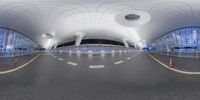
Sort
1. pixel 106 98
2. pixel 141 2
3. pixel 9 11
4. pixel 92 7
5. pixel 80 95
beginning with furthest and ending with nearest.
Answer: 1. pixel 92 7
2. pixel 9 11
3. pixel 141 2
4. pixel 80 95
5. pixel 106 98

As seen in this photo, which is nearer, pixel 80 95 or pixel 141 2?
pixel 80 95

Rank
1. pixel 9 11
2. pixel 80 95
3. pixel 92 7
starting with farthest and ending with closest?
1. pixel 92 7
2. pixel 9 11
3. pixel 80 95

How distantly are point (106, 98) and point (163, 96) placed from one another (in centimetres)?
107

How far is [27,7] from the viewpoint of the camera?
122ft

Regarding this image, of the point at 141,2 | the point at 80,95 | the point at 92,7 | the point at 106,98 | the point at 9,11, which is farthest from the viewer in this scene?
the point at 92,7

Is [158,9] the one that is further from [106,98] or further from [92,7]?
[106,98]

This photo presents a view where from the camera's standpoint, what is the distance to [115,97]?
13.4 feet

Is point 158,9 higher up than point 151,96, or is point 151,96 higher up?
point 158,9

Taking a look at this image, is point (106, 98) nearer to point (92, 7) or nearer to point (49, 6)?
point (49, 6)

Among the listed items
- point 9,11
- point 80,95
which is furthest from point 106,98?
point 9,11

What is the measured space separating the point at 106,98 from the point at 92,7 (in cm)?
3905

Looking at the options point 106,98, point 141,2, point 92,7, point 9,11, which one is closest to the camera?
point 106,98

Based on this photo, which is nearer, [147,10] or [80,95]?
[80,95]

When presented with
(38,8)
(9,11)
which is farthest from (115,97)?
(9,11)
